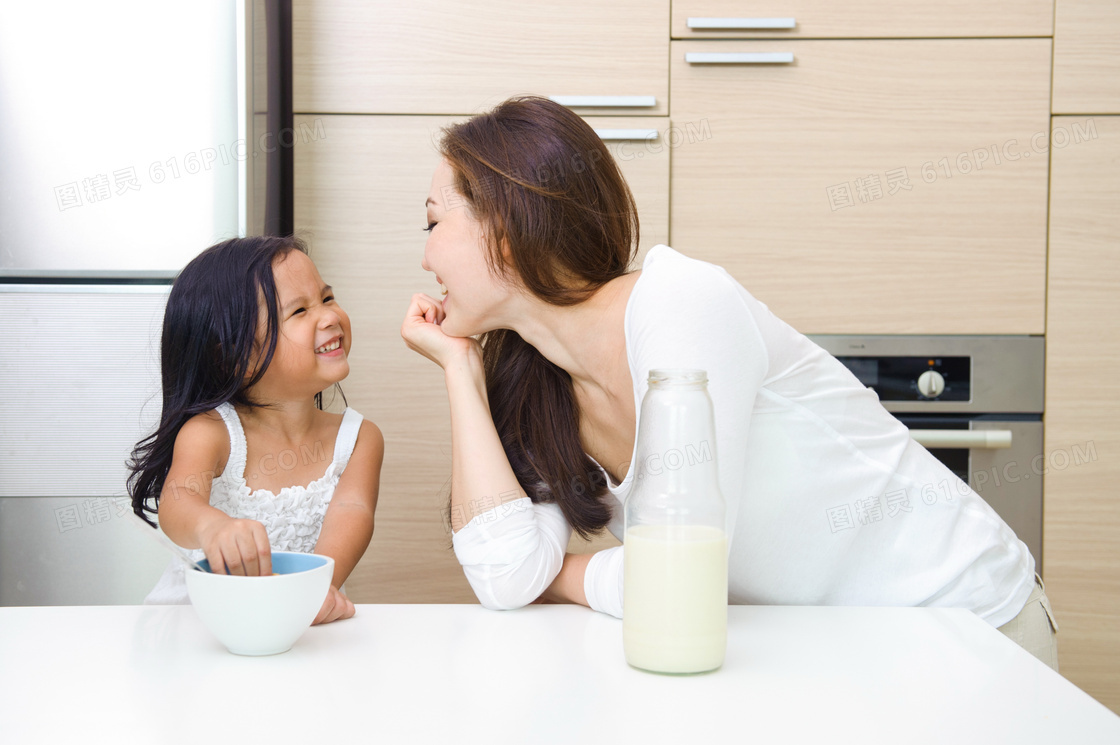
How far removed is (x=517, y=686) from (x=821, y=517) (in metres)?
0.43

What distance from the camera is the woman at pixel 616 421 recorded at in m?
0.80

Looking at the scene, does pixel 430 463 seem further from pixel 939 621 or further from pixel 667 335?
pixel 939 621

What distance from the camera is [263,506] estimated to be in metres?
1.12

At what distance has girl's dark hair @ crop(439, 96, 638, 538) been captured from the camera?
0.95 meters

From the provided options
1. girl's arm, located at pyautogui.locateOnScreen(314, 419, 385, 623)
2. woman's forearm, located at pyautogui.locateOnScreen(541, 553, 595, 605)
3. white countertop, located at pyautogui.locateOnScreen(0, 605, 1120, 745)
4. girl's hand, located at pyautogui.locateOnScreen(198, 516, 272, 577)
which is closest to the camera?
white countertop, located at pyautogui.locateOnScreen(0, 605, 1120, 745)

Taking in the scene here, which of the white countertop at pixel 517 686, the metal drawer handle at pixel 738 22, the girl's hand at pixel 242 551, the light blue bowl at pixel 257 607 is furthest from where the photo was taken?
the metal drawer handle at pixel 738 22

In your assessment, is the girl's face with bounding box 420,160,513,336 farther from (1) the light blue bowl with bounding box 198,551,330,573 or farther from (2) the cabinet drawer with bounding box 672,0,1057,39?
(2) the cabinet drawer with bounding box 672,0,1057,39

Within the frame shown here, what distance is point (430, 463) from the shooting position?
1.77 m

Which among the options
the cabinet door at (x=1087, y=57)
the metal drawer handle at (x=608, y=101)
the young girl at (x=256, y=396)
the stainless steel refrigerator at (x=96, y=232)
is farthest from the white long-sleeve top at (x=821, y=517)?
the cabinet door at (x=1087, y=57)

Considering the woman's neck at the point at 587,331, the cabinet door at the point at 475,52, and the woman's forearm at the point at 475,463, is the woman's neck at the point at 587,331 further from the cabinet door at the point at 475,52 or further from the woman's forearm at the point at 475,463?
the cabinet door at the point at 475,52

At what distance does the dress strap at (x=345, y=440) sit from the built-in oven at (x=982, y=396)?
994 millimetres

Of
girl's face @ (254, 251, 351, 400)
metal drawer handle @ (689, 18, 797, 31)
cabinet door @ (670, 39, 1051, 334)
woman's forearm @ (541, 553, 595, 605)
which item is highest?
metal drawer handle @ (689, 18, 797, 31)

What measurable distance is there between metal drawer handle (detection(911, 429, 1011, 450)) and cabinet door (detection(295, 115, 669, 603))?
26.7 inches

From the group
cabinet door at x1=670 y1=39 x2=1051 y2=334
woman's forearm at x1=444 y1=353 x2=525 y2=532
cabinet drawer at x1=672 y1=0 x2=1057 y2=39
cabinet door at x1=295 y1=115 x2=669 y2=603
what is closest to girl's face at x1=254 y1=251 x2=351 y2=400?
woman's forearm at x1=444 y1=353 x2=525 y2=532
